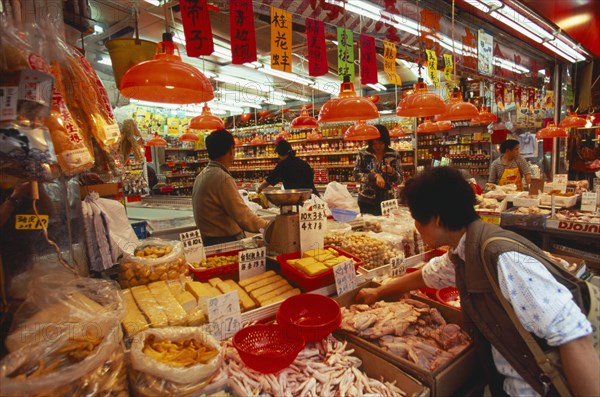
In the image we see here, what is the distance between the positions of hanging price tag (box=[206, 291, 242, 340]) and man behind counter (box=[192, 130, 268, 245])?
1.36 m

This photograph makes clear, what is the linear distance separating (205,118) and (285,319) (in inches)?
163

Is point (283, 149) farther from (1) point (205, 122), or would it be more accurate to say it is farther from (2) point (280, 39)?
(2) point (280, 39)

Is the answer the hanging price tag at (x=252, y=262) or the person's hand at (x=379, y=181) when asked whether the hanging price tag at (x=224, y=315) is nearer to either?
the hanging price tag at (x=252, y=262)

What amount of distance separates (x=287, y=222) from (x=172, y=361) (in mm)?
1250

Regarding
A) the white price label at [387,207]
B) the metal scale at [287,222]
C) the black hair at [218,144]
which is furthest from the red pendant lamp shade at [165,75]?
the white price label at [387,207]

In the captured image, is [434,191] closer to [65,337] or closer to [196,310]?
[196,310]

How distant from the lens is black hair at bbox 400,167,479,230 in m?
1.47

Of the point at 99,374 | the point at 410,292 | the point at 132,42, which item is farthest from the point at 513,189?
the point at 99,374

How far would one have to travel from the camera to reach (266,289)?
2.01 metres

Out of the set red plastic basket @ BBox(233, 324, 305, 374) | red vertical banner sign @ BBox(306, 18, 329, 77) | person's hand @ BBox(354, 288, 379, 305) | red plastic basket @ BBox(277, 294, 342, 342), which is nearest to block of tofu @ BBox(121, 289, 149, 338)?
red plastic basket @ BBox(233, 324, 305, 374)

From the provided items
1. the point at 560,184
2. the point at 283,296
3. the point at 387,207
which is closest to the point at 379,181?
the point at 387,207

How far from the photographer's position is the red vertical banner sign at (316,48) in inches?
168

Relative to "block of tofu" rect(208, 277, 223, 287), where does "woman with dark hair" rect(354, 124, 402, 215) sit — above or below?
above

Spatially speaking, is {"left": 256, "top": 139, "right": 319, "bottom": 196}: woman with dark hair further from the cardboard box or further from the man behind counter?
the cardboard box
